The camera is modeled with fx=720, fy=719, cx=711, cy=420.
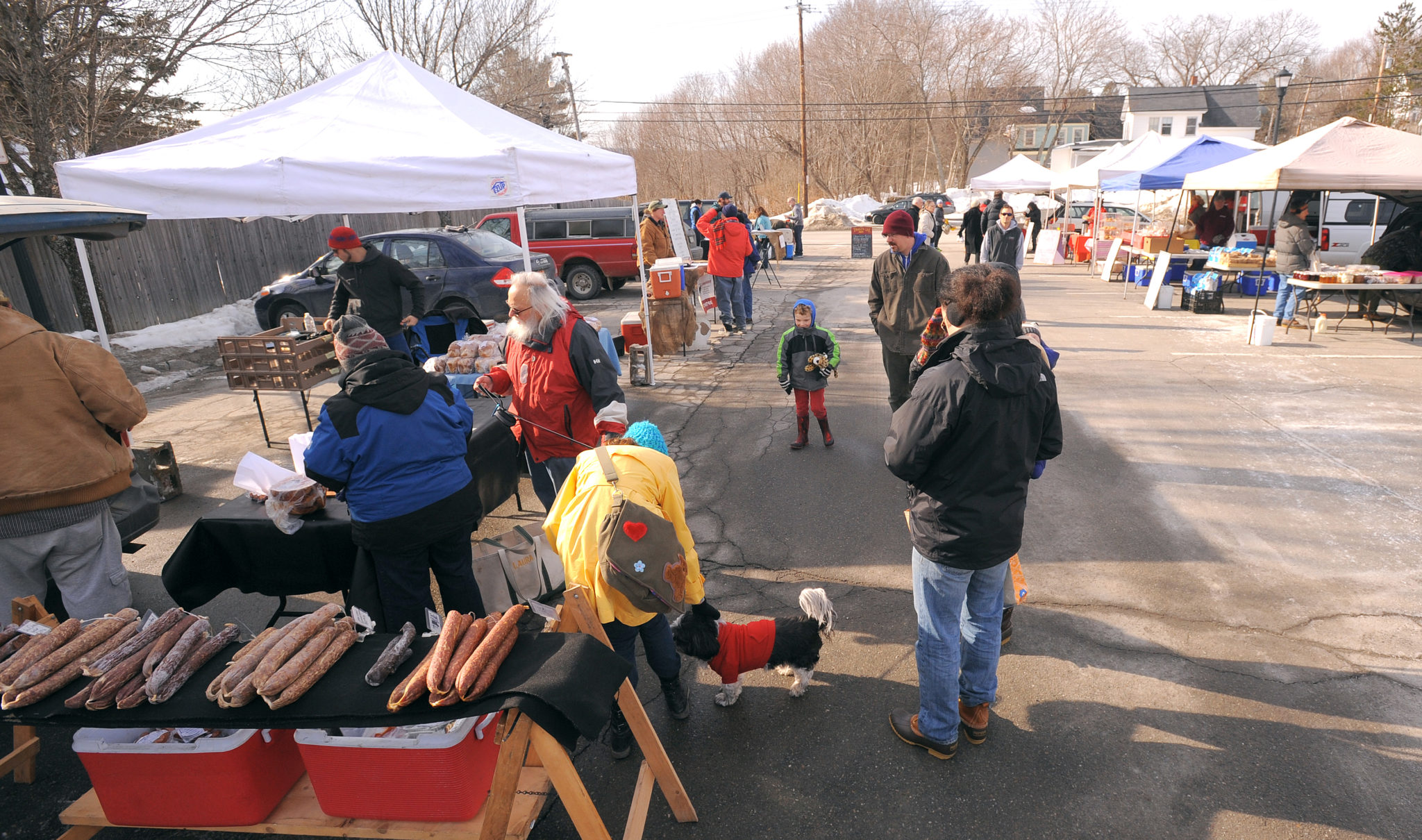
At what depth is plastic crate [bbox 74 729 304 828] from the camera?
2.35 meters

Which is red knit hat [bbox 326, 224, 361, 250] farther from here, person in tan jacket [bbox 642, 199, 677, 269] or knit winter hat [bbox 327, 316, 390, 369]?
person in tan jacket [bbox 642, 199, 677, 269]

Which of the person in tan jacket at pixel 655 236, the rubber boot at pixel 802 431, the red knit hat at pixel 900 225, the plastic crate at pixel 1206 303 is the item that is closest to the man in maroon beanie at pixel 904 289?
the red knit hat at pixel 900 225

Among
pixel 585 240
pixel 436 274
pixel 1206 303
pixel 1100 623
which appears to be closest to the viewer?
pixel 1100 623

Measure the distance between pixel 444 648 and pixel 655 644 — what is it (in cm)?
115

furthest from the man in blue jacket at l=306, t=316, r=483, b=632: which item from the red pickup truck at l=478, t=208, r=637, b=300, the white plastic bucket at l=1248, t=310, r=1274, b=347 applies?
the red pickup truck at l=478, t=208, r=637, b=300

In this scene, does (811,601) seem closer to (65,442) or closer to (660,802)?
(660,802)

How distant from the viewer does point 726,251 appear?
37.2 feet

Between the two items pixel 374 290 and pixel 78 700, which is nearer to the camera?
pixel 78 700

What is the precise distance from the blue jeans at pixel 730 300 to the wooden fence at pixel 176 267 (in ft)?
21.6

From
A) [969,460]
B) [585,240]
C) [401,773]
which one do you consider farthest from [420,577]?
[585,240]

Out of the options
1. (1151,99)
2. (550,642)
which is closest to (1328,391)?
(550,642)

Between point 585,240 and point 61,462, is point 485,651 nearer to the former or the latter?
point 61,462

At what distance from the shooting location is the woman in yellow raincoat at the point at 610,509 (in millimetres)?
2590

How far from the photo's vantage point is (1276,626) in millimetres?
3879
